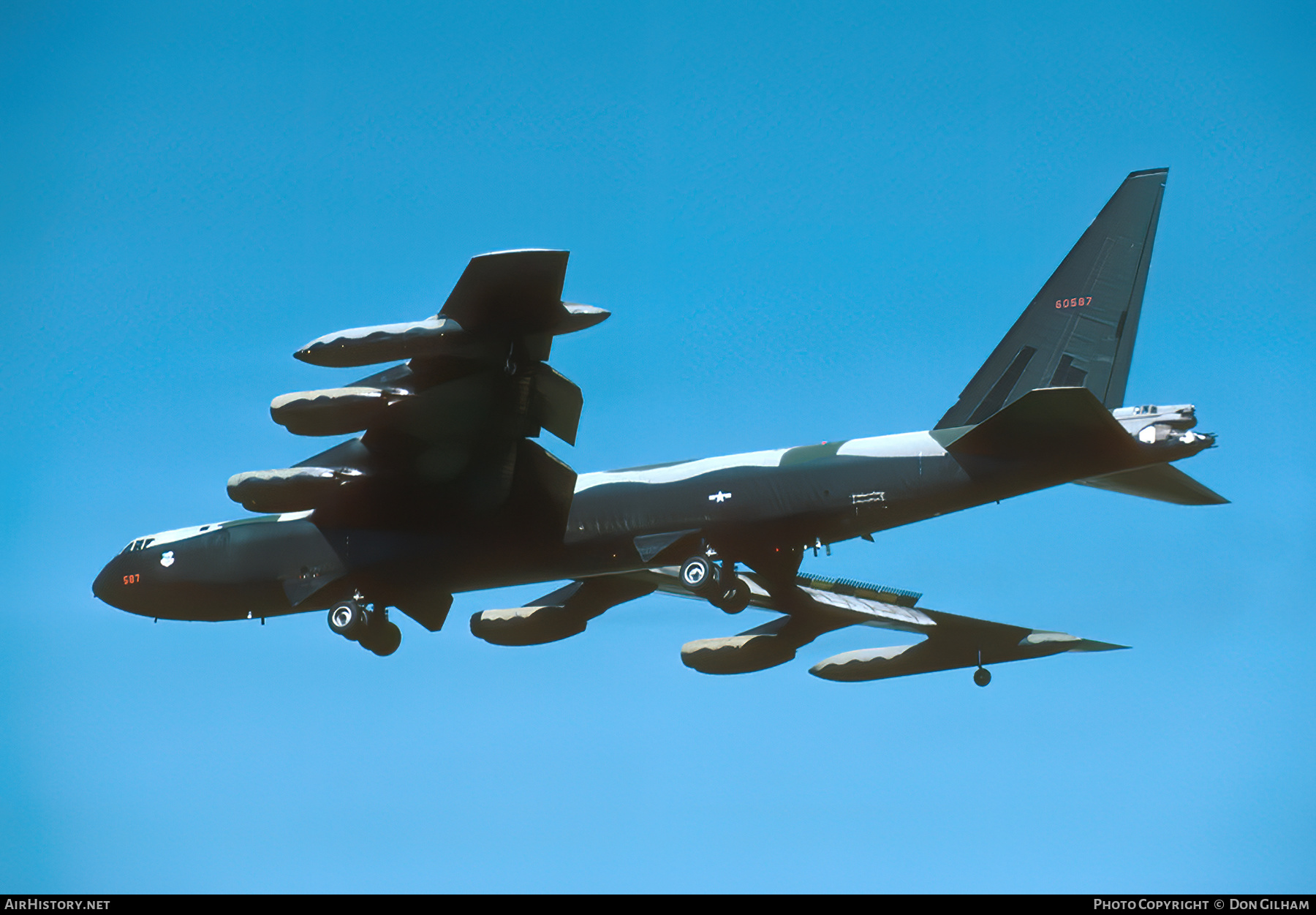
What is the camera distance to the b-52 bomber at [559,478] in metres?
18.8

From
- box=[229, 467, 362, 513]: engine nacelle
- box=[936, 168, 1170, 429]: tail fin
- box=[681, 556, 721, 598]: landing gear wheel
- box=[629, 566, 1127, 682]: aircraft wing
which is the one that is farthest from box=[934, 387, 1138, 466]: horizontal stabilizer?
box=[229, 467, 362, 513]: engine nacelle

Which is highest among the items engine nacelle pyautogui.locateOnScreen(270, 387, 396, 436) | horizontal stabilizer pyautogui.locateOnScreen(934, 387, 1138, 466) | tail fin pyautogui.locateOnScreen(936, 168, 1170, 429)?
tail fin pyautogui.locateOnScreen(936, 168, 1170, 429)

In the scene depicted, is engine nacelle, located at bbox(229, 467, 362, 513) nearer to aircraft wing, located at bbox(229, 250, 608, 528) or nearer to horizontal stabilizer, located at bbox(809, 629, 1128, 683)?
aircraft wing, located at bbox(229, 250, 608, 528)

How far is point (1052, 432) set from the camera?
19.1m

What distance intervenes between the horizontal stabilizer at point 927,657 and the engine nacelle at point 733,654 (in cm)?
91

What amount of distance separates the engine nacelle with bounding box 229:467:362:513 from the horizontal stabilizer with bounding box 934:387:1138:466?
384 inches

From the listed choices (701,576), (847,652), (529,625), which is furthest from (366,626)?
(847,652)

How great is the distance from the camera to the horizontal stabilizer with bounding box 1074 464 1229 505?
19.5 meters

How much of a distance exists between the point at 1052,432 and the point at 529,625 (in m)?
10.7

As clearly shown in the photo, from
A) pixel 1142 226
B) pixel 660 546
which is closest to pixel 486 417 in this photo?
pixel 660 546

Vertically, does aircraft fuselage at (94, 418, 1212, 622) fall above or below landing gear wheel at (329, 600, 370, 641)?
above

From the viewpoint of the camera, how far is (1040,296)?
72.3ft

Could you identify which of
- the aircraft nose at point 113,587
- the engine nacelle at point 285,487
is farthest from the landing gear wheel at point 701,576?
the aircraft nose at point 113,587

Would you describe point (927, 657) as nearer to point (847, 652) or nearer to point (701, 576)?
point (847, 652)
